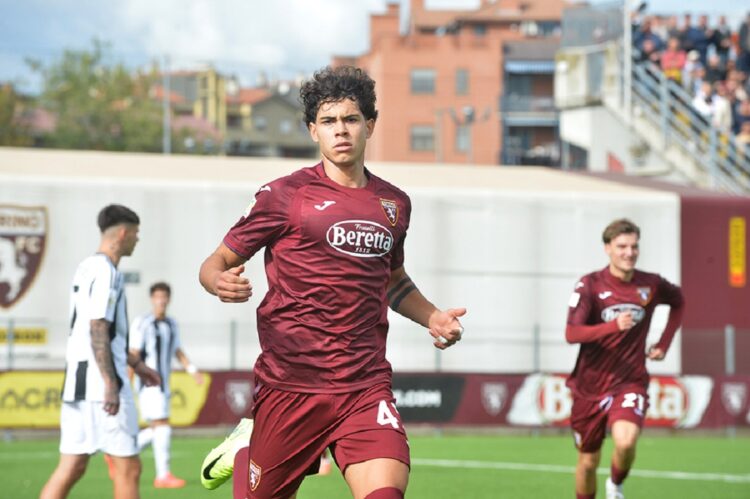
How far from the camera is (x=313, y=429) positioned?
5984mm

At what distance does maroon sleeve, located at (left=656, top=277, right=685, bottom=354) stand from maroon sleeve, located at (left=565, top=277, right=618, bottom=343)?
2.18ft

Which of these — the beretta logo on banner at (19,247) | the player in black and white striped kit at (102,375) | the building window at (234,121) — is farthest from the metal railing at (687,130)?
the building window at (234,121)

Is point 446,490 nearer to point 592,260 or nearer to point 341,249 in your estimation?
point 341,249

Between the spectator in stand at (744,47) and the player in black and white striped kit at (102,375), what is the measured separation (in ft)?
73.4

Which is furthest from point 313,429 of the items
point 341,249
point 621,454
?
point 621,454

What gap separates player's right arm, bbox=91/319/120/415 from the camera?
27.0 ft

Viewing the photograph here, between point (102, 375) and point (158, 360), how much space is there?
5.52m

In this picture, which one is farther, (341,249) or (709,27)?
(709,27)

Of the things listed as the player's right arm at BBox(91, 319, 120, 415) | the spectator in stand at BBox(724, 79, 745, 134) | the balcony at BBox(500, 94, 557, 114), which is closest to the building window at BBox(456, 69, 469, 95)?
the balcony at BBox(500, 94, 557, 114)

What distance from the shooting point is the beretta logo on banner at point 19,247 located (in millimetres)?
19656

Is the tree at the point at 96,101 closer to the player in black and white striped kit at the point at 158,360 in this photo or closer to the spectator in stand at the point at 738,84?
the spectator in stand at the point at 738,84

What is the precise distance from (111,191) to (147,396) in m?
7.11

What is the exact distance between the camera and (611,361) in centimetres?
989

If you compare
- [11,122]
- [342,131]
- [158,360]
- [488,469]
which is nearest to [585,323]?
[342,131]
